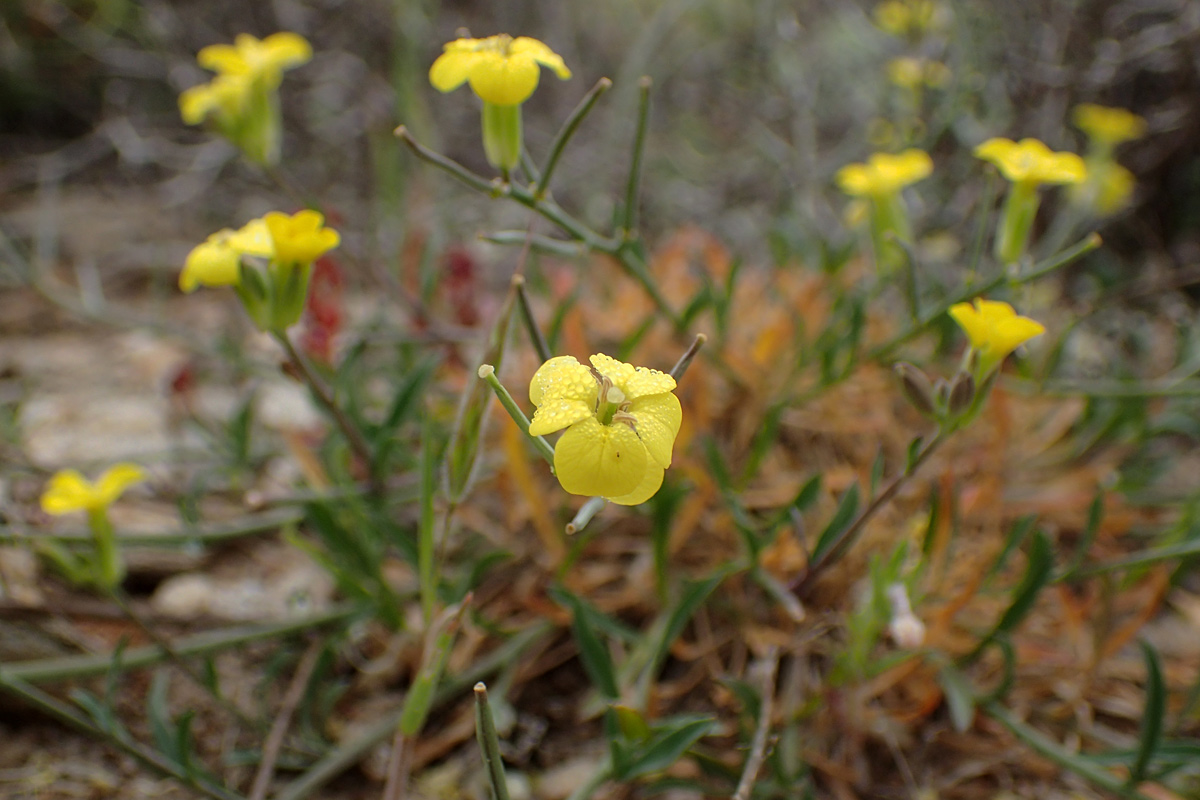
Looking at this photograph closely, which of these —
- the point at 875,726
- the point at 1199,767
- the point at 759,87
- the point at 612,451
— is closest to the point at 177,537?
the point at 612,451

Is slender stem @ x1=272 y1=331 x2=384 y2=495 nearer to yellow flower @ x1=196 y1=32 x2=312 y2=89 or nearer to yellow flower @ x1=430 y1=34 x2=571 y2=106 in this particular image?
yellow flower @ x1=430 y1=34 x2=571 y2=106

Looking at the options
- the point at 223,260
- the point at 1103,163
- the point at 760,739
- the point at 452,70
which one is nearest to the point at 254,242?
the point at 223,260

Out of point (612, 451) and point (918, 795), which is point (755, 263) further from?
point (612, 451)

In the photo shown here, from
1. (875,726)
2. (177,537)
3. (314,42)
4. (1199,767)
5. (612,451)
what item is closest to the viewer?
(612,451)

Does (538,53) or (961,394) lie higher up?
(538,53)

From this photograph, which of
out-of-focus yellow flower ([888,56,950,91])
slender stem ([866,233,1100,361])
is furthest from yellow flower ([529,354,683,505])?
out-of-focus yellow flower ([888,56,950,91])

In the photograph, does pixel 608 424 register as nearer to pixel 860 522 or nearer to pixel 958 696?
pixel 860 522
